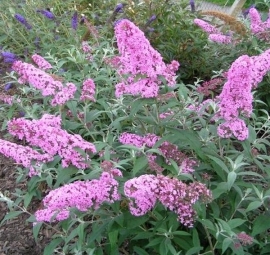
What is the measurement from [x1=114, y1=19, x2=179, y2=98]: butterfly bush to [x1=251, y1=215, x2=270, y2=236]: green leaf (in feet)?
2.68

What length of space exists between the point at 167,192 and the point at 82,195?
41cm

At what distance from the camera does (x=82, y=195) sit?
7.13 ft

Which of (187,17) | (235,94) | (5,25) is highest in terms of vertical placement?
(235,94)

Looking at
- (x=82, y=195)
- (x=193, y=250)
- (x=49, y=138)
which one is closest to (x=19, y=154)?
(x=49, y=138)

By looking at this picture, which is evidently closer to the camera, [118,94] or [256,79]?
[256,79]

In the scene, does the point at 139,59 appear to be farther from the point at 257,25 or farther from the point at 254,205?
the point at 257,25

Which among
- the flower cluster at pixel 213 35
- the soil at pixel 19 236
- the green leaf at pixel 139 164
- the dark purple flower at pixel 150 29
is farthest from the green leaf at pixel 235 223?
the dark purple flower at pixel 150 29

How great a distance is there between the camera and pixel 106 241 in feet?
9.48

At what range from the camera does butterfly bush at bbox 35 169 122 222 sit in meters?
2.15

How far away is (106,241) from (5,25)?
350cm

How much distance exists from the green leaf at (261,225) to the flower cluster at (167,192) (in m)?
0.43

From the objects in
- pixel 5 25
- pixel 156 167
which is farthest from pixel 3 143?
pixel 5 25

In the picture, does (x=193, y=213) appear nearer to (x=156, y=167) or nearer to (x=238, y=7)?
(x=156, y=167)

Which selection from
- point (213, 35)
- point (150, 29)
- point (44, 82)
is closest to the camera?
point (44, 82)
